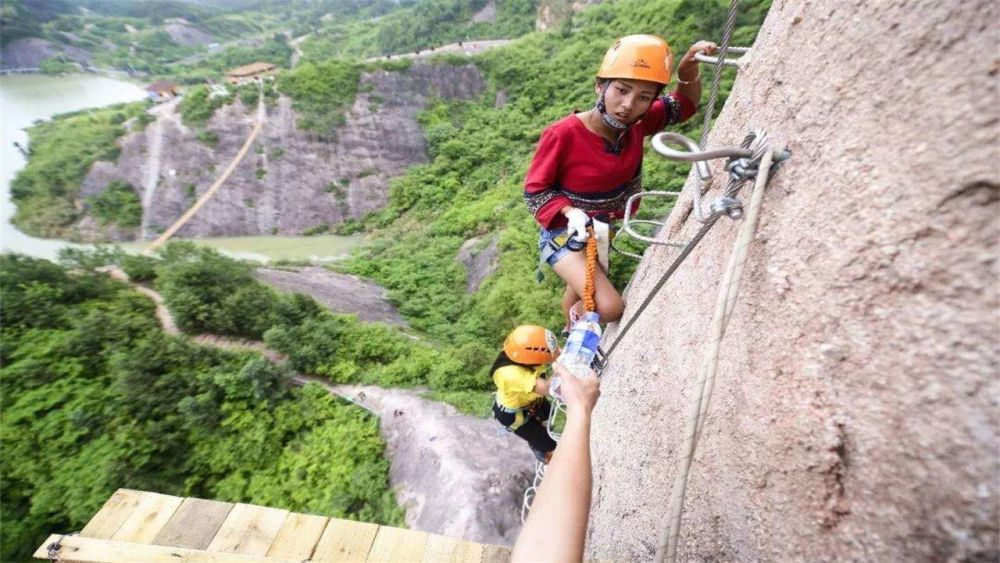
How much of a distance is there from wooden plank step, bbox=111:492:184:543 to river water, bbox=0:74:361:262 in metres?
18.9

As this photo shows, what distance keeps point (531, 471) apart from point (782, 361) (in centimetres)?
577

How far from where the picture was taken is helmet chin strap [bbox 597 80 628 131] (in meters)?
2.40

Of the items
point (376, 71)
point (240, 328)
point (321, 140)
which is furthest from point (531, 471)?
point (376, 71)

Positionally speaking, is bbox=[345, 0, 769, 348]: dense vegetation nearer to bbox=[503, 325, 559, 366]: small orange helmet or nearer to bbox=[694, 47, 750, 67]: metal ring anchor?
bbox=[503, 325, 559, 366]: small orange helmet

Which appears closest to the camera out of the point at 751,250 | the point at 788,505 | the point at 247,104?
the point at 788,505

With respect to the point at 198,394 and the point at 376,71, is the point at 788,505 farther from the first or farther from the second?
the point at 376,71

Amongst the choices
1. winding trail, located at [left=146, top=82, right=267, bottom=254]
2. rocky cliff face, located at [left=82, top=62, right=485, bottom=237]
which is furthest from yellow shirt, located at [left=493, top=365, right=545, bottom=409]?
winding trail, located at [left=146, top=82, right=267, bottom=254]

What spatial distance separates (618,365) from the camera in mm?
3002

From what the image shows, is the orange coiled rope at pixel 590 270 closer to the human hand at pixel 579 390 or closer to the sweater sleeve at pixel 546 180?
the sweater sleeve at pixel 546 180

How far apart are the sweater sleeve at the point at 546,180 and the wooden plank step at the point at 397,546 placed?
5.82ft

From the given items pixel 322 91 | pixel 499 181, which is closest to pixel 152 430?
pixel 499 181

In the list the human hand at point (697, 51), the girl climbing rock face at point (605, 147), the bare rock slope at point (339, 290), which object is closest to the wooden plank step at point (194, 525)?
the girl climbing rock face at point (605, 147)

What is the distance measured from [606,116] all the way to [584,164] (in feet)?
0.95

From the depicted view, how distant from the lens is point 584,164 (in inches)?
101
